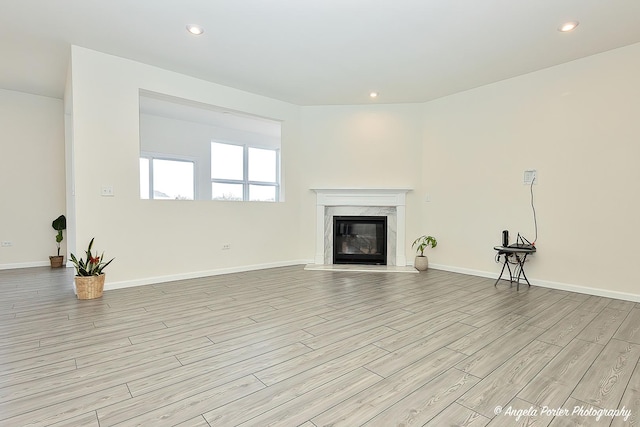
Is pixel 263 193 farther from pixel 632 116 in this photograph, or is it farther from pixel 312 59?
pixel 632 116

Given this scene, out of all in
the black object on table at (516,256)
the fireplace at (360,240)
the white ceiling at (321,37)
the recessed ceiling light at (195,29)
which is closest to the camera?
the white ceiling at (321,37)

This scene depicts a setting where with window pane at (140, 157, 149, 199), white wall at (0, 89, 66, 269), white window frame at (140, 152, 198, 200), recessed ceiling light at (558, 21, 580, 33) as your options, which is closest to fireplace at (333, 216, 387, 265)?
recessed ceiling light at (558, 21, 580, 33)

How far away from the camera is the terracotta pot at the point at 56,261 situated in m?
4.94

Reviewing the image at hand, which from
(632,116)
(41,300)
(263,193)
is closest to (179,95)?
(41,300)

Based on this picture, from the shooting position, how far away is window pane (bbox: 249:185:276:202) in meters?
7.84

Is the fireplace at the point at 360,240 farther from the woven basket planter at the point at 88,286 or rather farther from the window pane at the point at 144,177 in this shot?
the window pane at the point at 144,177

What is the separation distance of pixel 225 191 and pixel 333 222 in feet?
10.8

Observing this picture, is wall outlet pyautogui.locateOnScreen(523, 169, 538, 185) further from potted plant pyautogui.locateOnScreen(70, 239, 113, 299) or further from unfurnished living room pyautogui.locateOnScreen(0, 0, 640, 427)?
potted plant pyautogui.locateOnScreen(70, 239, 113, 299)

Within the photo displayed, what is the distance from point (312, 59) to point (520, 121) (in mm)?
2880

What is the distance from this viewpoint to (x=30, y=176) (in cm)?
496

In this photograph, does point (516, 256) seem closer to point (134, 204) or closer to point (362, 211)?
point (362, 211)

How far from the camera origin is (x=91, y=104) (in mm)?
3447

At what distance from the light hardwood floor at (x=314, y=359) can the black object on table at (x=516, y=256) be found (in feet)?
1.94

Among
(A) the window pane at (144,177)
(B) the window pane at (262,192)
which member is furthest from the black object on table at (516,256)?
(A) the window pane at (144,177)
